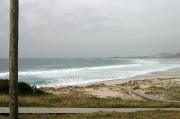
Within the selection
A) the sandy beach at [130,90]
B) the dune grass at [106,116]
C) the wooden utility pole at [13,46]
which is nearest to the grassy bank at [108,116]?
the dune grass at [106,116]

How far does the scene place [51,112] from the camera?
566 inches

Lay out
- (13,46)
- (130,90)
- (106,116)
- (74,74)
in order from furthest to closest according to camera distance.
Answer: (74,74), (130,90), (106,116), (13,46)

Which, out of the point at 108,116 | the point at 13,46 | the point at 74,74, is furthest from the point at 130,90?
the point at 74,74

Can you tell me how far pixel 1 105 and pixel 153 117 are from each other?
5.95 metres

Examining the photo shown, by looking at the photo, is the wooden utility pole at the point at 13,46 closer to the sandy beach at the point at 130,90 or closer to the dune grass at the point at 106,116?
the dune grass at the point at 106,116

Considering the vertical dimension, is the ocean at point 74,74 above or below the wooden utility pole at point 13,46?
below

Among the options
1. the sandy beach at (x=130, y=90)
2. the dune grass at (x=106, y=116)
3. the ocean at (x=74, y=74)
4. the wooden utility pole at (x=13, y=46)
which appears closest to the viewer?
the wooden utility pole at (x=13, y=46)

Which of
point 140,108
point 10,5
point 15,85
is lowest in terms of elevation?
point 140,108

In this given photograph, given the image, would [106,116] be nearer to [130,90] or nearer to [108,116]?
[108,116]

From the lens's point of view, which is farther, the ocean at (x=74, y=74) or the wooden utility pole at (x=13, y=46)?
the ocean at (x=74, y=74)

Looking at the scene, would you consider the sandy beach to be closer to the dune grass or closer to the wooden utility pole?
the dune grass

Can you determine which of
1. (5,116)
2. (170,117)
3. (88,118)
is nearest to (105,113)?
(88,118)

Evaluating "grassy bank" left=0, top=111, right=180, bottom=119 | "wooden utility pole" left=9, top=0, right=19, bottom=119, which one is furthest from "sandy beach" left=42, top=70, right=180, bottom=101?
"wooden utility pole" left=9, top=0, right=19, bottom=119

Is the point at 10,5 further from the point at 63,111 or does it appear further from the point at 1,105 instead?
the point at 1,105
